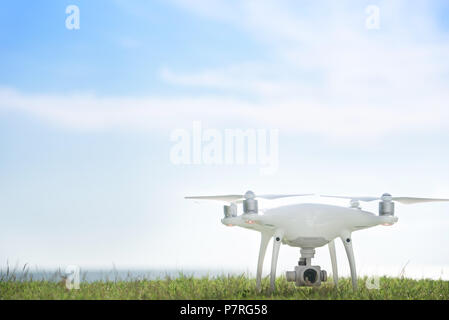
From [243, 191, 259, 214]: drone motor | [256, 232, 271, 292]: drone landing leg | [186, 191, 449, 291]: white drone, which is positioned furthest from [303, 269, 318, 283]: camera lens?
[243, 191, 259, 214]: drone motor

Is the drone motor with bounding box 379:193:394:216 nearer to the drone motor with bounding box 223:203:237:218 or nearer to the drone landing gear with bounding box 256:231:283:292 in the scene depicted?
the drone landing gear with bounding box 256:231:283:292

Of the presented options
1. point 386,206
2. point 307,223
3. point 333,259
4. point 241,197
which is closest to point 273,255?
point 307,223

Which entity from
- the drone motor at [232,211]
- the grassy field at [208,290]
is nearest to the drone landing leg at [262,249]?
the grassy field at [208,290]

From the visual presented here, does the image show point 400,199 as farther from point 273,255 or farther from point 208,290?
point 208,290
